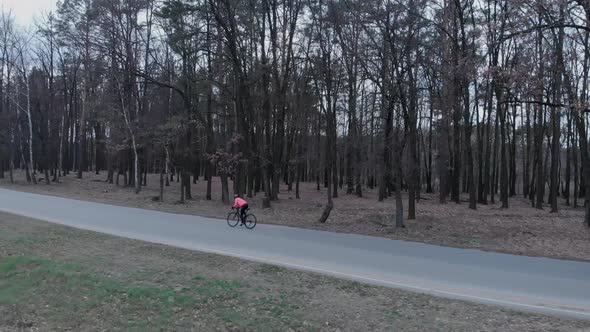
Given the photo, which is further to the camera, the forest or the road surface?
the forest

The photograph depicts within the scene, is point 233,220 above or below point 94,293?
above

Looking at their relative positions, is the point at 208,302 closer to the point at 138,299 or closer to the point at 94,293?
the point at 138,299

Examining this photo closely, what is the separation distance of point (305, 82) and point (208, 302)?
98.0ft

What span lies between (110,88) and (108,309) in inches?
1237

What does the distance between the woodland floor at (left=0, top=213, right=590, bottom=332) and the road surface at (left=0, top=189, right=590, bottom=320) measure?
0.79 metres

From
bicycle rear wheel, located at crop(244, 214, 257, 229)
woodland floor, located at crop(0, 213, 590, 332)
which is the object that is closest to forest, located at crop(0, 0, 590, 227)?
bicycle rear wheel, located at crop(244, 214, 257, 229)

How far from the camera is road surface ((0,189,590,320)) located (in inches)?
320

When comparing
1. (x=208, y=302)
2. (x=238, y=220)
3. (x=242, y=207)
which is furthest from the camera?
(x=238, y=220)

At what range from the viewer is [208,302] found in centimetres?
701

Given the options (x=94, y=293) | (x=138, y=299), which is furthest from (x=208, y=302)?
(x=94, y=293)

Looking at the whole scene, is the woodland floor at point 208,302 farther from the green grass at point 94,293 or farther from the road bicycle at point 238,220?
the road bicycle at point 238,220

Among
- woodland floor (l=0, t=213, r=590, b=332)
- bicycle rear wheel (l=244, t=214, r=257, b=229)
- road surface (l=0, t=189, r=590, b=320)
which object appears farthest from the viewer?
bicycle rear wheel (l=244, t=214, r=257, b=229)

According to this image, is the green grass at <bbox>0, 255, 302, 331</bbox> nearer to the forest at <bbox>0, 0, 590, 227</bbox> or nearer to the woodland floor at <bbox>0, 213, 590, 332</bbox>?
the woodland floor at <bbox>0, 213, 590, 332</bbox>

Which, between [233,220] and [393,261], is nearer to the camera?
[393,261]
